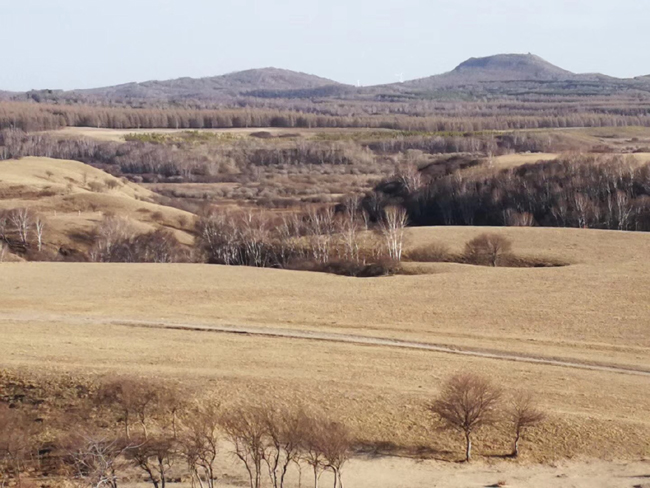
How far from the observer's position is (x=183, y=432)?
25609mm

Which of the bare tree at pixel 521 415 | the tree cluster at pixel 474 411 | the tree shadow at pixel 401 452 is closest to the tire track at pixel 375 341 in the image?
the bare tree at pixel 521 415

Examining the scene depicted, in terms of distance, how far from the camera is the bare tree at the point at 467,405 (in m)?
24.7

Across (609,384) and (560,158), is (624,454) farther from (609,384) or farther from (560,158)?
(560,158)

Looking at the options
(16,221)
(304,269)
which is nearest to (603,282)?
(304,269)

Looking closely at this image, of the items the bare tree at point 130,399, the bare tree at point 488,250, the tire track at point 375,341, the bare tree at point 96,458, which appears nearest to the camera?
the bare tree at point 96,458

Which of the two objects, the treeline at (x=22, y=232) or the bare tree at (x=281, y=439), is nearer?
the bare tree at (x=281, y=439)

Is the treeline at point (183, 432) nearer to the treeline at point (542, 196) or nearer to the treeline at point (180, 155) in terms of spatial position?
the treeline at point (542, 196)

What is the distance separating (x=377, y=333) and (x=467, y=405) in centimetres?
1188

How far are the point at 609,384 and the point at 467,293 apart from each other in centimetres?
1281

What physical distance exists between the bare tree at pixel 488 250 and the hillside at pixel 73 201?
24800mm

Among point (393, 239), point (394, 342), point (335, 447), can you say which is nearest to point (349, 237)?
point (393, 239)

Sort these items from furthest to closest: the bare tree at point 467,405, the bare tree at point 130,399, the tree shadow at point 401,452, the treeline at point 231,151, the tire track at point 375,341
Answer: the treeline at point 231,151 → the tire track at point 375,341 → the bare tree at point 130,399 → the tree shadow at point 401,452 → the bare tree at point 467,405

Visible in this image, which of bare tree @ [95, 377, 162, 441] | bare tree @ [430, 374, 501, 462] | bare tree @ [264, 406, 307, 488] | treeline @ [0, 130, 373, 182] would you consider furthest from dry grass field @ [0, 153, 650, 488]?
treeline @ [0, 130, 373, 182]

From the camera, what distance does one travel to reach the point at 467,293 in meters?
42.4
